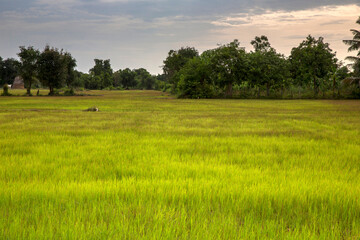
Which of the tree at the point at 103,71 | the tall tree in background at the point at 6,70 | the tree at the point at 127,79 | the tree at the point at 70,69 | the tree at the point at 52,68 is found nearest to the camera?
the tree at the point at 52,68

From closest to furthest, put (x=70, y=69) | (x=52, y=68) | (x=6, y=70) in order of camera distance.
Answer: (x=52, y=68), (x=70, y=69), (x=6, y=70)

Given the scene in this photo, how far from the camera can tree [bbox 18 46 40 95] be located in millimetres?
61703

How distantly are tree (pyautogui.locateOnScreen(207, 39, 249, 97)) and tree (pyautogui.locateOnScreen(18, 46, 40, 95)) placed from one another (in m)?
40.2

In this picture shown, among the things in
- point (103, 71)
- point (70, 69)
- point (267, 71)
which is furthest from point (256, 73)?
point (103, 71)

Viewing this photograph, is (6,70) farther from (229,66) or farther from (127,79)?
(229,66)

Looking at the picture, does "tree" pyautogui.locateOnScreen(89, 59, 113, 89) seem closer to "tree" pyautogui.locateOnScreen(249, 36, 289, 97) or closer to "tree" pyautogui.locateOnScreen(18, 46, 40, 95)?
"tree" pyautogui.locateOnScreen(18, 46, 40, 95)

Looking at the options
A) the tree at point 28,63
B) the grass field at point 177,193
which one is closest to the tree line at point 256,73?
the tree at point 28,63

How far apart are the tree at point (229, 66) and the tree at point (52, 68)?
3472 centimetres

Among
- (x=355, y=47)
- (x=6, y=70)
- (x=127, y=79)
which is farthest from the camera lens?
(x=127, y=79)

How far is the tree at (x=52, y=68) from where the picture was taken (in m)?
62.7

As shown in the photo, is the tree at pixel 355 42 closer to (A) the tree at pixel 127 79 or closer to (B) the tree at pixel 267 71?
(B) the tree at pixel 267 71

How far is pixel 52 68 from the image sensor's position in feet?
208

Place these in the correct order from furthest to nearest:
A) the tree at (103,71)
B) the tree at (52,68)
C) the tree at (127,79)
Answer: the tree at (127,79), the tree at (103,71), the tree at (52,68)

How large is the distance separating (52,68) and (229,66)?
132ft
